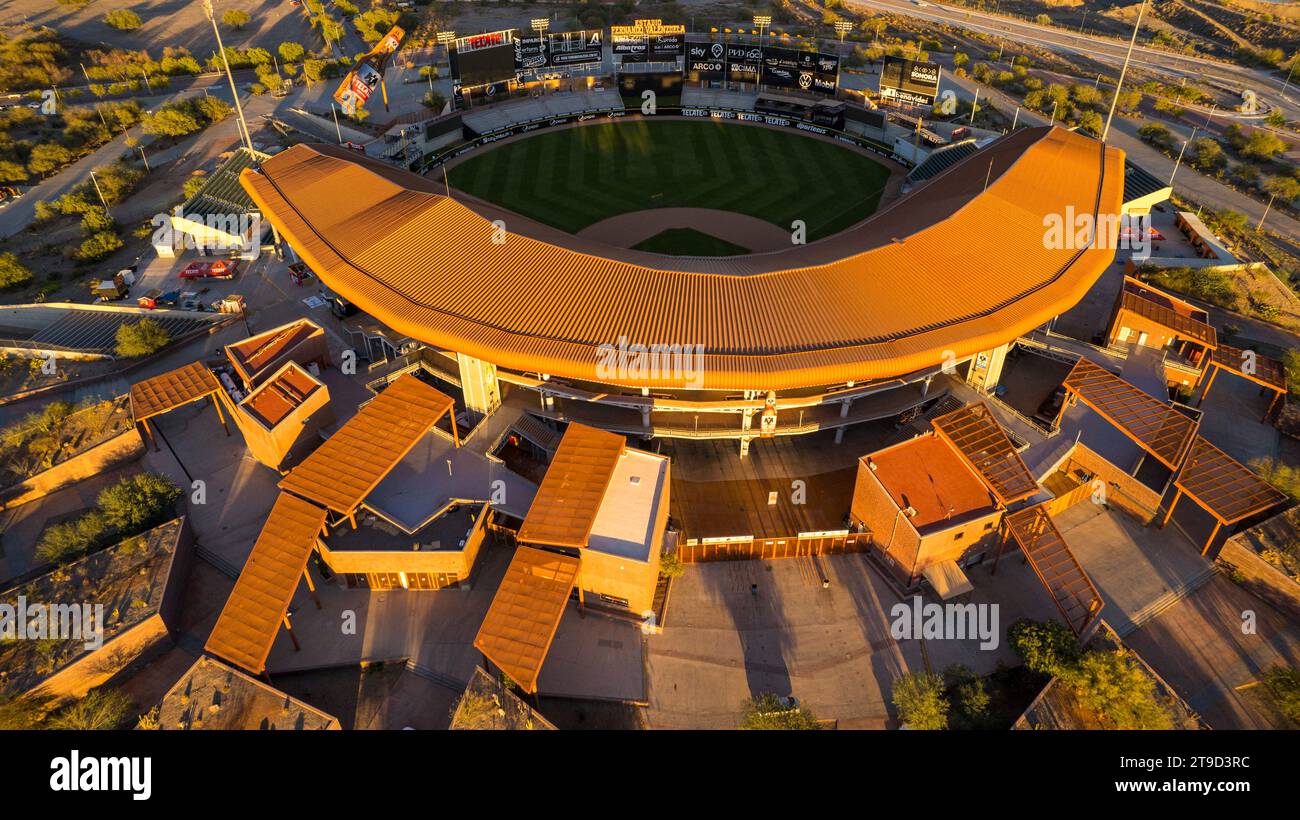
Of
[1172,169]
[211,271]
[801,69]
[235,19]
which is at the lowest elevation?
[211,271]

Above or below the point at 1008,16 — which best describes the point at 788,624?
below

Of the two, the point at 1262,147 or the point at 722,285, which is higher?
the point at 1262,147

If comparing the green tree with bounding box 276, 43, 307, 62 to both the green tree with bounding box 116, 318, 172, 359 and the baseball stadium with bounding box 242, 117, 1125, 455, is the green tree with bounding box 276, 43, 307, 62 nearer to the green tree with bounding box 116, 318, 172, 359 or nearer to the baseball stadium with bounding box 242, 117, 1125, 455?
the baseball stadium with bounding box 242, 117, 1125, 455

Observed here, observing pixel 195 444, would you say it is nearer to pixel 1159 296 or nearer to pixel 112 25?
pixel 1159 296

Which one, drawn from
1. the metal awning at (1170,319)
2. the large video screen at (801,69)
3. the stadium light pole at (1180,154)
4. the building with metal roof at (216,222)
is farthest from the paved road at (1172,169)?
the building with metal roof at (216,222)

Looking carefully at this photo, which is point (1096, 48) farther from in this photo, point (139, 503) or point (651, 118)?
point (139, 503)

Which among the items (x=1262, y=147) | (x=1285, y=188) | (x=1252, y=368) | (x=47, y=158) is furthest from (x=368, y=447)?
(x=1262, y=147)

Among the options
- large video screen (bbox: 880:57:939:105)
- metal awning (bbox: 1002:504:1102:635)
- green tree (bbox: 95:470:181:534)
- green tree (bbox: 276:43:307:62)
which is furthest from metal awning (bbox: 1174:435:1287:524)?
green tree (bbox: 276:43:307:62)

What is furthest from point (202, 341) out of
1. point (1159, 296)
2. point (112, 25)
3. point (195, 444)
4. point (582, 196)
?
point (112, 25)
